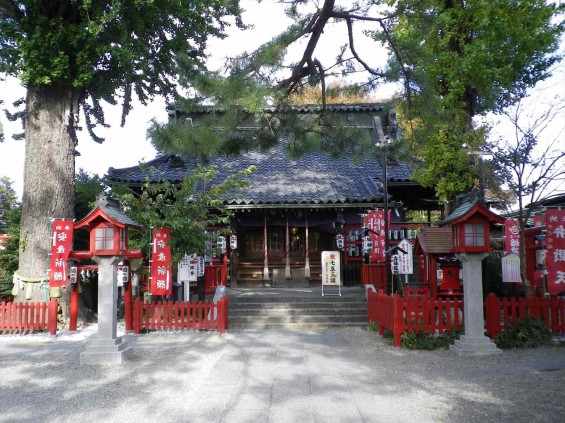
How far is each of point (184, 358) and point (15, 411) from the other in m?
2.93

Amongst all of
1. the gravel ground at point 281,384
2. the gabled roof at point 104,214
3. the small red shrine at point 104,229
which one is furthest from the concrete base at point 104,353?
the gabled roof at point 104,214

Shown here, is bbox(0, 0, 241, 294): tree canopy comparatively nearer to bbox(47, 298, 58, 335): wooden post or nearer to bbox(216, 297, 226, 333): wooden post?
bbox(47, 298, 58, 335): wooden post

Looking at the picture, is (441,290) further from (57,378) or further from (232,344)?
(57,378)

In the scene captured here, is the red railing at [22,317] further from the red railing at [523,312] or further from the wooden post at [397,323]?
the red railing at [523,312]

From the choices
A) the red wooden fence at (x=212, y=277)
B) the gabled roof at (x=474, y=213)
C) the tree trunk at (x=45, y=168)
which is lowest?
the red wooden fence at (x=212, y=277)

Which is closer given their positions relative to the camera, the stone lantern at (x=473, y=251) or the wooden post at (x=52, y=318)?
the stone lantern at (x=473, y=251)

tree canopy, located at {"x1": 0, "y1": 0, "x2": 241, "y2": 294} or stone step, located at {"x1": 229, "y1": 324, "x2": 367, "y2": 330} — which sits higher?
tree canopy, located at {"x1": 0, "y1": 0, "x2": 241, "y2": 294}

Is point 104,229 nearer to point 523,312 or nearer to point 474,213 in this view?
point 474,213

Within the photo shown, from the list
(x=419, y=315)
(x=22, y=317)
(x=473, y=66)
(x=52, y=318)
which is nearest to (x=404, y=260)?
(x=419, y=315)

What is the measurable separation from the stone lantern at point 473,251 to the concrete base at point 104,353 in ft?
19.4

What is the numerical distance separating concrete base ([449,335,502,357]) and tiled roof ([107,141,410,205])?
23.5 feet

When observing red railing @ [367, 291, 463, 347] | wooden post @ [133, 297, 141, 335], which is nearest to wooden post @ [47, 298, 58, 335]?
wooden post @ [133, 297, 141, 335]

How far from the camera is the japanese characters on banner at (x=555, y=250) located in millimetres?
8930

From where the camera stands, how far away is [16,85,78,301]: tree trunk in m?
11.4
